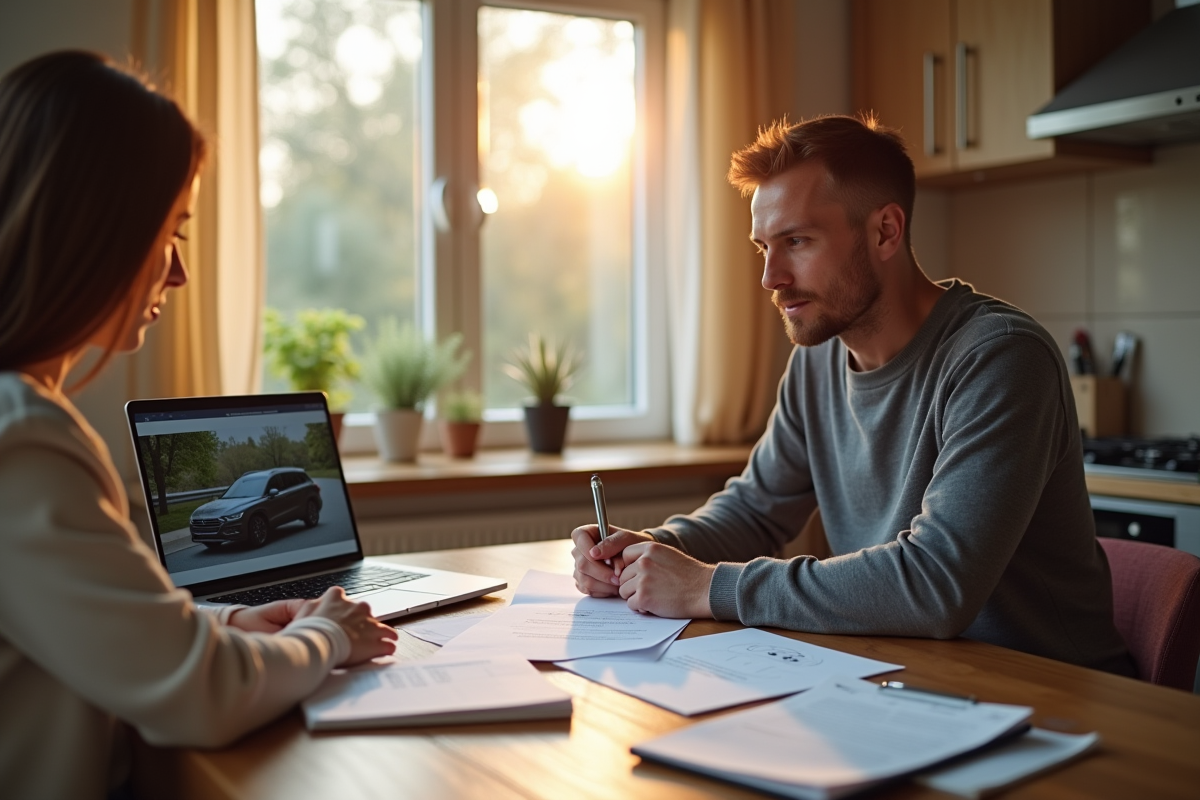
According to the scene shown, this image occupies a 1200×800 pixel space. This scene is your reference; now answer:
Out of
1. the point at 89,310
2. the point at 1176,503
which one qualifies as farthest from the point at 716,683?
the point at 1176,503

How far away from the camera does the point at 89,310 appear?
35.2 inches

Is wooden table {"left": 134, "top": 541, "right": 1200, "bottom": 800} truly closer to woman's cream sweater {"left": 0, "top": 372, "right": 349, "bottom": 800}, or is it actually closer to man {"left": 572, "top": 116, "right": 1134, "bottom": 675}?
woman's cream sweater {"left": 0, "top": 372, "right": 349, "bottom": 800}

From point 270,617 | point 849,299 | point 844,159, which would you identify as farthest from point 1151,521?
point 270,617

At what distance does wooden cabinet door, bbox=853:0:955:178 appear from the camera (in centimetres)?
323

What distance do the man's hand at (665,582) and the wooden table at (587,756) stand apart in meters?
0.24

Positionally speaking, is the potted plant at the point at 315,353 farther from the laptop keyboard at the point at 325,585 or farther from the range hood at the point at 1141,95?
the range hood at the point at 1141,95

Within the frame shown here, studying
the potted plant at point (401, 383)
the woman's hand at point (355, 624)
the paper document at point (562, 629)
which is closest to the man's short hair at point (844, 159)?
the paper document at point (562, 629)

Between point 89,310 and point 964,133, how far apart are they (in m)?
2.78

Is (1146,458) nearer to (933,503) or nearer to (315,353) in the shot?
(933,503)

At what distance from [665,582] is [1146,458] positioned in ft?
5.50

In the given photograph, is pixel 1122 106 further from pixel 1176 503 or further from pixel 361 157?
pixel 361 157

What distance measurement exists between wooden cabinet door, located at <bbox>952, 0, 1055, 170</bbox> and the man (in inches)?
56.0

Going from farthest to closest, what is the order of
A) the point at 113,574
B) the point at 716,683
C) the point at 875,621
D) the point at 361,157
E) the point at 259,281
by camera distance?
the point at 361,157
the point at 259,281
the point at 875,621
the point at 716,683
the point at 113,574

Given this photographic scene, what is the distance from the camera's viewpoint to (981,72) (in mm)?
3107
